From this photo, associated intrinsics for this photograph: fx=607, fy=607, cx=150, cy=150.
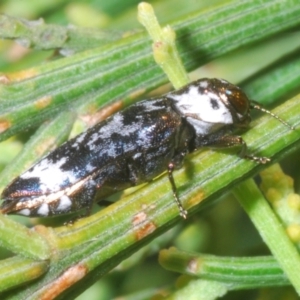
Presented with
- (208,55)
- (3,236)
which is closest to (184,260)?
(3,236)

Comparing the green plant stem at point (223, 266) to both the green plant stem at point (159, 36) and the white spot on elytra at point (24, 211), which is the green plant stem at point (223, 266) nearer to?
the white spot on elytra at point (24, 211)

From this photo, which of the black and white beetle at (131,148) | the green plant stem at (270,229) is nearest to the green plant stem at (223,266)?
the green plant stem at (270,229)

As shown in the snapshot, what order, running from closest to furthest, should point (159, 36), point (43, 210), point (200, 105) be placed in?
point (159, 36), point (43, 210), point (200, 105)

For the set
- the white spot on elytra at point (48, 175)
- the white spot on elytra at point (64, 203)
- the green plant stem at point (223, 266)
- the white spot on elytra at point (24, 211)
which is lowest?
the green plant stem at point (223, 266)

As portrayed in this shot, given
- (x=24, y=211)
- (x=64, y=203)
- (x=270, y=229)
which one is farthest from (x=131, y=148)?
(x=270, y=229)

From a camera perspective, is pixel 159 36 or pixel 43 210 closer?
pixel 159 36

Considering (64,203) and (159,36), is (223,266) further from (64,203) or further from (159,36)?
(159,36)
